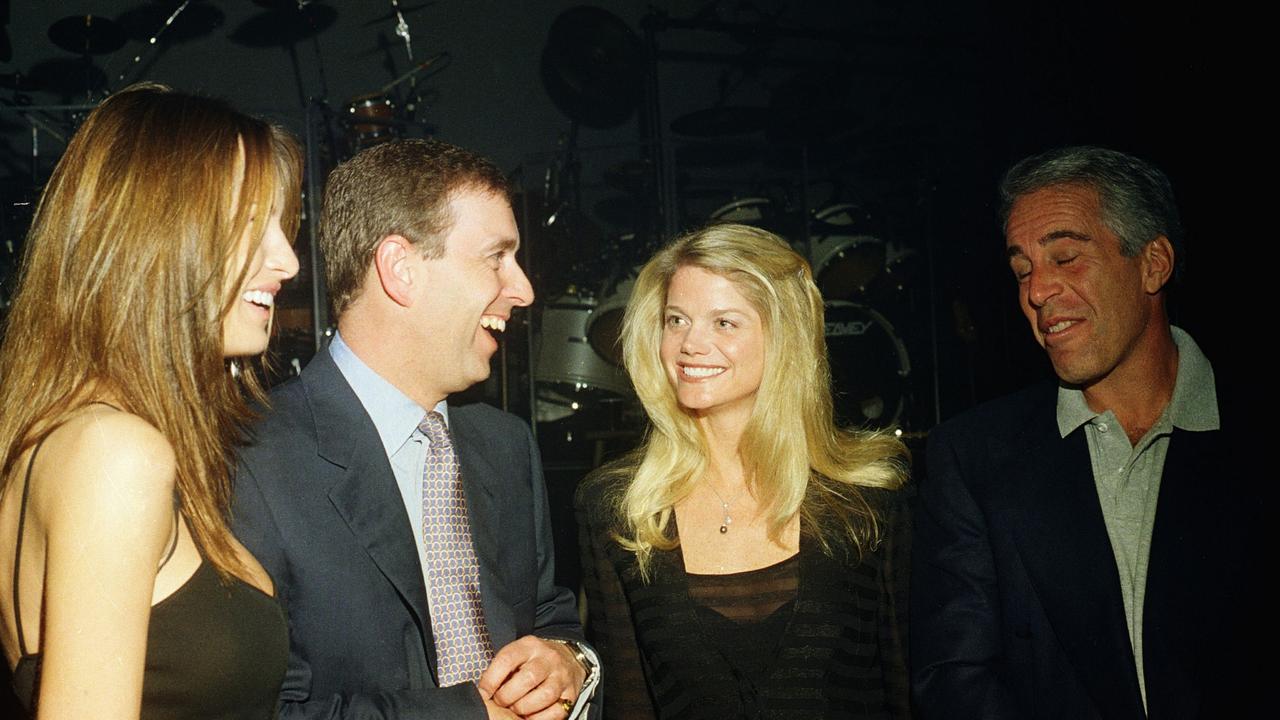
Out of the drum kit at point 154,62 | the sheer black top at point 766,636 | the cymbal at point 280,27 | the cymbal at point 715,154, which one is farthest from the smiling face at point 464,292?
the cymbal at point 280,27

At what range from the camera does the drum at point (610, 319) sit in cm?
704

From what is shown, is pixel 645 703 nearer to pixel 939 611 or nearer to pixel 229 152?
pixel 939 611

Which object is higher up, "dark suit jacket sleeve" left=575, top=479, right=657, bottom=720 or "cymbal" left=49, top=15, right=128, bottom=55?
"cymbal" left=49, top=15, right=128, bottom=55

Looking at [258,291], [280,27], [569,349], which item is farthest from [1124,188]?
[280,27]

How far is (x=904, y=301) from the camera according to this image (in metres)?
7.68

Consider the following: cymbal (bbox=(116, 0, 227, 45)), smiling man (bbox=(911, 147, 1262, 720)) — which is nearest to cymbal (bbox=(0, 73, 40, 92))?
cymbal (bbox=(116, 0, 227, 45))

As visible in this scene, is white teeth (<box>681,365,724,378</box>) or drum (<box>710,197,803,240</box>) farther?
drum (<box>710,197,803,240</box>)

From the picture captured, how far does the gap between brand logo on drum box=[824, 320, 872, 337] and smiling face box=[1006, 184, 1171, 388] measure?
4849mm

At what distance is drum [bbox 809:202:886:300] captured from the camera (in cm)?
721

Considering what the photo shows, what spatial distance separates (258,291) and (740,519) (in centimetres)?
134

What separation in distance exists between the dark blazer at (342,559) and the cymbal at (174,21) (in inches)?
254

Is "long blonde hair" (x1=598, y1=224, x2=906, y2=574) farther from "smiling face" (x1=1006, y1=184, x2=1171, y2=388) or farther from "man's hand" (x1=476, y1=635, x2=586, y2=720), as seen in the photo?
"smiling face" (x1=1006, y1=184, x2=1171, y2=388)

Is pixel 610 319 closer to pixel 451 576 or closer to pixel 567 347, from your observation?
pixel 567 347

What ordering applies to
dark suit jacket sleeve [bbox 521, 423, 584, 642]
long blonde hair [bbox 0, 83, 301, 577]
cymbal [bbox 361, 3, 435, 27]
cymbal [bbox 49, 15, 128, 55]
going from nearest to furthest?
1. long blonde hair [bbox 0, 83, 301, 577]
2. dark suit jacket sleeve [bbox 521, 423, 584, 642]
3. cymbal [bbox 49, 15, 128, 55]
4. cymbal [bbox 361, 3, 435, 27]
